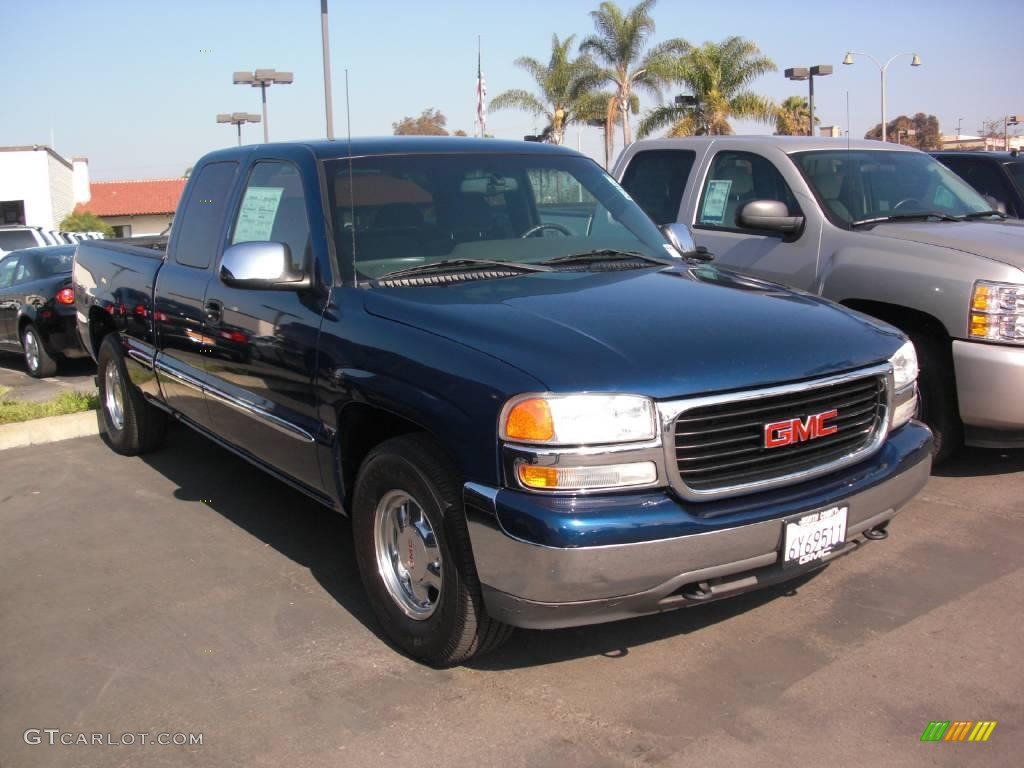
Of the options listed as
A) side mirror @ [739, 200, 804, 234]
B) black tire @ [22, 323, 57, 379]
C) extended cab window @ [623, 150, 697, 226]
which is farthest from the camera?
black tire @ [22, 323, 57, 379]

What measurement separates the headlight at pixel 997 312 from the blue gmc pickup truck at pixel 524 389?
1556 mm

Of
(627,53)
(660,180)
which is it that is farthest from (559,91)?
(660,180)

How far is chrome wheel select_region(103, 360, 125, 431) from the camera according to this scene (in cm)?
679

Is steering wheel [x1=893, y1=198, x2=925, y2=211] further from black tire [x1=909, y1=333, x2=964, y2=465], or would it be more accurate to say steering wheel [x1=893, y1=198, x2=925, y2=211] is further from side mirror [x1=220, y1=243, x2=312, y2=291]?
side mirror [x1=220, y1=243, x2=312, y2=291]

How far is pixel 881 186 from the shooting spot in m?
6.79

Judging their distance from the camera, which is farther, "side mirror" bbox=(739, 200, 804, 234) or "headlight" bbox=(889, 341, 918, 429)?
"side mirror" bbox=(739, 200, 804, 234)

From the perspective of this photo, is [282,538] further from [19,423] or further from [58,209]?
[58,209]

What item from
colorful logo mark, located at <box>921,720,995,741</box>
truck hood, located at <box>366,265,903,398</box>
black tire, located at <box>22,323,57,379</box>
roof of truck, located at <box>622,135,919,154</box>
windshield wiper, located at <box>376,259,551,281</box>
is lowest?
colorful logo mark, located at <box>921,720,995,741</box>

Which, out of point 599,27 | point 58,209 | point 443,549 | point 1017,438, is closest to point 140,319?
point 443,549

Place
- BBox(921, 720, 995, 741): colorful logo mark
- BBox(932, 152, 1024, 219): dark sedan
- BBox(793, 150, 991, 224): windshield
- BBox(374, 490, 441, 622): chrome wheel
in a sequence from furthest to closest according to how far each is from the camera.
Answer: BBox(932, 152, 1024, 219): dark sedan
BBox(793, 150, 991, 224): windshield
BBox(374, 490, 441, 622): chrome wheel
BBox(921, 720, 995, 741): colorful logo mark

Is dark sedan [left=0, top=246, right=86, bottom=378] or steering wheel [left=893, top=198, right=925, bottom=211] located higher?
steering wheel [left=893, top=198, right=925, bottom=211]

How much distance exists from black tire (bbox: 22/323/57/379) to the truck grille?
9.73 m

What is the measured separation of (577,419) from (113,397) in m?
4.85

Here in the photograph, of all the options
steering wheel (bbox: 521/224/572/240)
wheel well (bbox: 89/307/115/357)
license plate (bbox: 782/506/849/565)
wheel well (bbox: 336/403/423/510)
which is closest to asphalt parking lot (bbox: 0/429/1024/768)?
license plate (bbox: 782/506/849/565)
